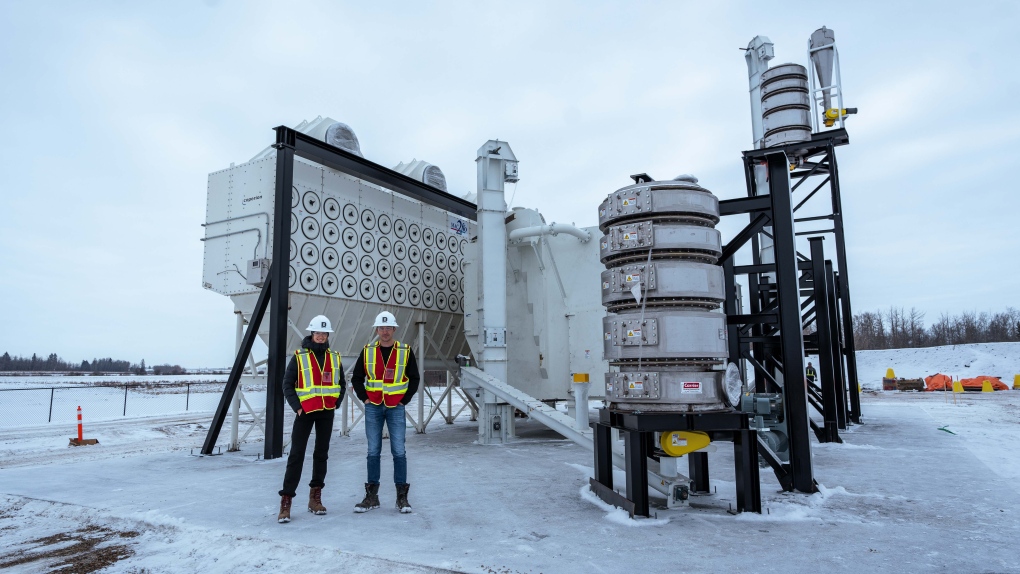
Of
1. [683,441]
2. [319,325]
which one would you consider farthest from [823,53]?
[319,325]

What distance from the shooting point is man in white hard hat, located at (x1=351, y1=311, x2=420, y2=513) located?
6.65 meters

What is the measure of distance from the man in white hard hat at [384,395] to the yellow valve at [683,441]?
2856mm

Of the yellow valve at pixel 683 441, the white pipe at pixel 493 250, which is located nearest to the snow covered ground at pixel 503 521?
the yellow valve at pixel 683 441

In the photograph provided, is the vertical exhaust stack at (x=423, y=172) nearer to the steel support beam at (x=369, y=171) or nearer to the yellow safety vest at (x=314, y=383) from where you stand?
the steel support beam at (x=369, y=171)

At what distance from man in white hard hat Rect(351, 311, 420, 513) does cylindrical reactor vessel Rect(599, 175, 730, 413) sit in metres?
2.41

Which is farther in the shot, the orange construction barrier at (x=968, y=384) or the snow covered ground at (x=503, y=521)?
the orange construction barrier at (x=968, y=384)

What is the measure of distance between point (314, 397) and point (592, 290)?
338 inches

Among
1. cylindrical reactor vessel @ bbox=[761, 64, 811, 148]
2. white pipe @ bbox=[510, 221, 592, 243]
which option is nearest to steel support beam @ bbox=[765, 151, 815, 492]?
cylindrical reactor vessel @ bbox=[761, 64, 811, 148]

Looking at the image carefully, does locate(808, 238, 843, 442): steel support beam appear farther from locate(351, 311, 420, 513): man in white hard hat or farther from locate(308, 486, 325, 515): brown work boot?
locate(308, 486, 325, 515): brown work boot

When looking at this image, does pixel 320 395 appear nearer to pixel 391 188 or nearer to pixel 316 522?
pixel 316 522

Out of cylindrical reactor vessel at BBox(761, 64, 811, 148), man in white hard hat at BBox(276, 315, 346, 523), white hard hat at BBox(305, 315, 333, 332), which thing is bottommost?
man in white hard hat at BBox(276, 315, 346, 523)

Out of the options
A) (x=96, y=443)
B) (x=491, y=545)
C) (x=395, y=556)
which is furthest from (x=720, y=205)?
(x=96, y=443)

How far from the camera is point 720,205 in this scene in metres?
7.81

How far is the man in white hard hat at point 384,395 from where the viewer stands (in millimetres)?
6652
